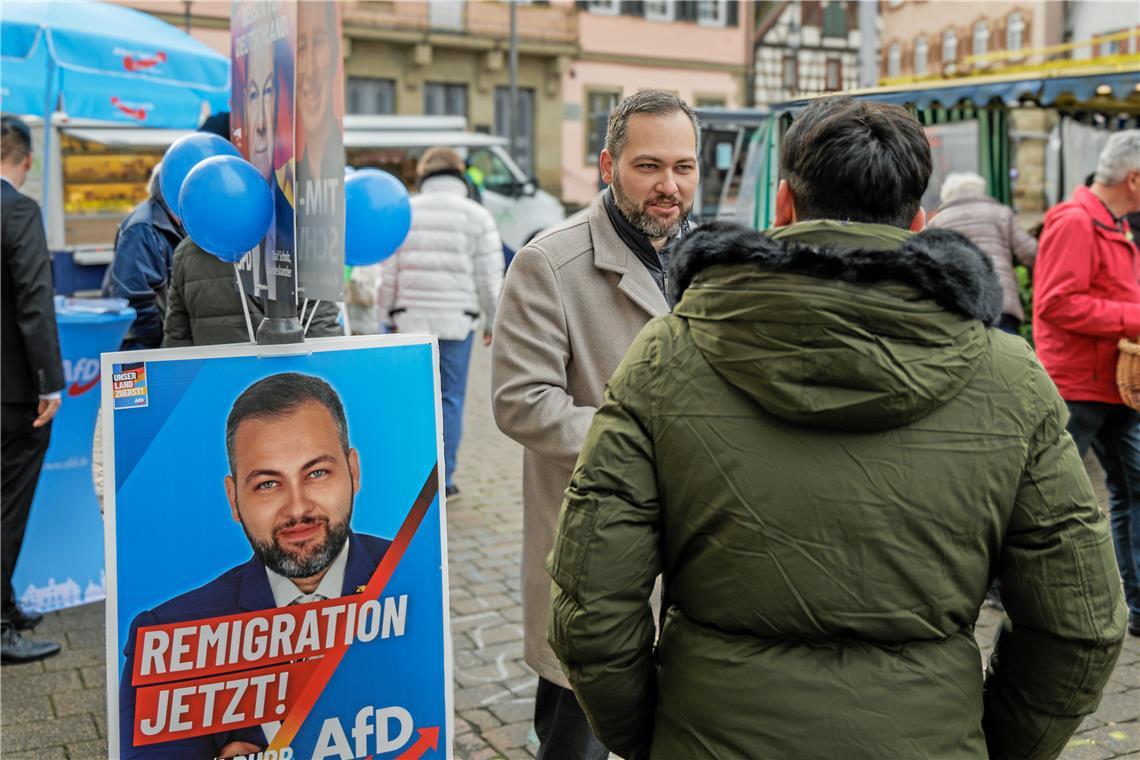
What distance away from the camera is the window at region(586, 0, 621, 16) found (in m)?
34.0

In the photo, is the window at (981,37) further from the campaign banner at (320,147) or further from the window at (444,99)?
the campaign banner at (320,147)

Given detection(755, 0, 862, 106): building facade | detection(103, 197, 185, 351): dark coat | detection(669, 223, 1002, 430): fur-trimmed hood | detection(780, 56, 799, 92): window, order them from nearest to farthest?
detection(669, 223, 1002, 430): fur-trimmed hood < detection(103, 197, 185, 351): dark coat < detection(755, 0, 862, 106): building facade < detection(780, 56, 799, 92): window

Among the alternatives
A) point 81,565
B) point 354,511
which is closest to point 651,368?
point 354,511

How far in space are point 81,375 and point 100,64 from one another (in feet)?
7.93

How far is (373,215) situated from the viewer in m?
3.23

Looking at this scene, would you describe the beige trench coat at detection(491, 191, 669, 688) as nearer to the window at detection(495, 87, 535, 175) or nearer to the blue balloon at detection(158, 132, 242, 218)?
the blue balloon at detection(158, 132, 242, 218)

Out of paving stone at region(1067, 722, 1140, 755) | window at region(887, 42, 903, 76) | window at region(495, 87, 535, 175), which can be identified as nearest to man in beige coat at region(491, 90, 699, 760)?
paving stone at region(1067, 722, 1140, 755)

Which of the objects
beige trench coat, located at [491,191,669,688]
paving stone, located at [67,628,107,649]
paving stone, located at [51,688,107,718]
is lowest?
paving stone, located at [51,688,107,718]

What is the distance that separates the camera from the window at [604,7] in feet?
112

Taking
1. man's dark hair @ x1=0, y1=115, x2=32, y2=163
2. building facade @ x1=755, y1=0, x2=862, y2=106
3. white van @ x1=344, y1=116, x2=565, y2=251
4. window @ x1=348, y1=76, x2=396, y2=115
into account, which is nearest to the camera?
man's dark hair @ x1=0, y1=115, x2=32, y2=163

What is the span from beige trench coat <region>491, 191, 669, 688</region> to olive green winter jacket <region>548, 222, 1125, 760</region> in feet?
3.10

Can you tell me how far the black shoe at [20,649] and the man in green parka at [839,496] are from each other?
3.41 metres

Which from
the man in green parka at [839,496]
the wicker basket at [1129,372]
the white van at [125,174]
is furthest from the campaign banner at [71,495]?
the wicker basket at [1129,372]

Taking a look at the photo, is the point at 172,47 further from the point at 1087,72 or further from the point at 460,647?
the point at 1087,72
